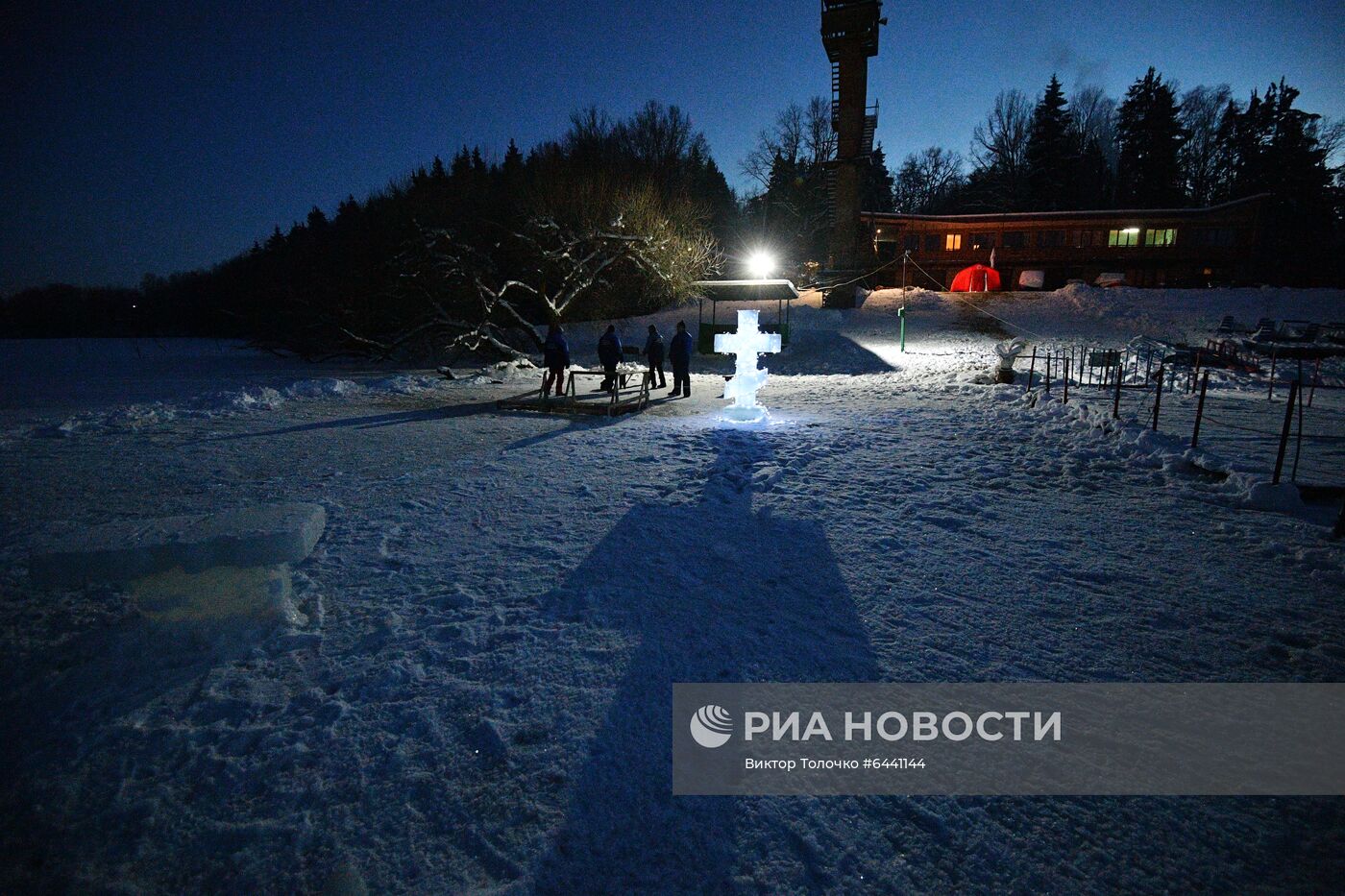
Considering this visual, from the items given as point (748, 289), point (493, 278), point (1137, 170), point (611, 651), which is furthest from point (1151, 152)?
point (611, 651)

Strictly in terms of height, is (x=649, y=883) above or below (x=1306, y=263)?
below

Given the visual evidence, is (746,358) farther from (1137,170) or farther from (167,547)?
(1137,170)

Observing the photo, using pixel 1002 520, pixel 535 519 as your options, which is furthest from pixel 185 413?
pixel 1002 520

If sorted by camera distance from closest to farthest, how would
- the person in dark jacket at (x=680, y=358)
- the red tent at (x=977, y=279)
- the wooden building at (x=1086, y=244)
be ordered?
the person in dark jacket at (x=680, y=358)
the red tent at (x=977, y=279)
the wooden building at (x=1086, y=244)

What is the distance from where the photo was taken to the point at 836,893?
1.95 metres

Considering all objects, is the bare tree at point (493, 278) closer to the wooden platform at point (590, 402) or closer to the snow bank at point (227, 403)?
the snow bank at point (227, 403)

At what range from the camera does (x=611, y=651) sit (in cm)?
331

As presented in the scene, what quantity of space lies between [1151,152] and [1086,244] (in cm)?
1959

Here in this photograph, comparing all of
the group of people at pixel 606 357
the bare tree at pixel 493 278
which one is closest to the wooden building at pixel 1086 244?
the bare tree at pixel 493 278

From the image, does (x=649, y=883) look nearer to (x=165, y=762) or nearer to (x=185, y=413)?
(x=165, y=762)

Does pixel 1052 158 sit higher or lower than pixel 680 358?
higher

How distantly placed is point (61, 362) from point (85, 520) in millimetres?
Result: 39811

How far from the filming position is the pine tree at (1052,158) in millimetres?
46469

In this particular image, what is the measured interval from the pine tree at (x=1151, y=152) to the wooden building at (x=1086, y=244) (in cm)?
1459
